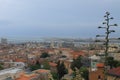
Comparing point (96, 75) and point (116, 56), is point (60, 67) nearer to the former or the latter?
point (116, 56)

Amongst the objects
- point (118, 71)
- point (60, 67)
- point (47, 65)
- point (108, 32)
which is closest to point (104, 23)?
point (108, 32)

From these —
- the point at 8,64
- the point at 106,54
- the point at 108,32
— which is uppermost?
the point at 108,32

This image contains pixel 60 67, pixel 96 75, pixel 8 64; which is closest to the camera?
pixel 96 75

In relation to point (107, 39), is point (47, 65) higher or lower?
lower

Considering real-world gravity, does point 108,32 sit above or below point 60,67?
above

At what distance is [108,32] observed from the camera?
16.4ft

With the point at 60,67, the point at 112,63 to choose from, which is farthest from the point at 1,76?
the point at 112,63

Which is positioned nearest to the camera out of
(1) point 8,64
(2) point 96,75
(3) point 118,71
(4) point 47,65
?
(3) point 118,71

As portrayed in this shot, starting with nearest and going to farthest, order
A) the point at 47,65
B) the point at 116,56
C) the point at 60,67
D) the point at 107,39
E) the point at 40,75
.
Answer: the point at 107,39 → the point at 40,75 → the point at 60,67 → the point at 116,56 → the point at 47,65

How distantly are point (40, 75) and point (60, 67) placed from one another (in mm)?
2915

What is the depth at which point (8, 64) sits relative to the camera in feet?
168

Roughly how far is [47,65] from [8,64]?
9.99 metres

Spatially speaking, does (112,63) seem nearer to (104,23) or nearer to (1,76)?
(1,76)

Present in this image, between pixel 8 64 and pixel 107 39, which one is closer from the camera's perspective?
pixel 107 39
